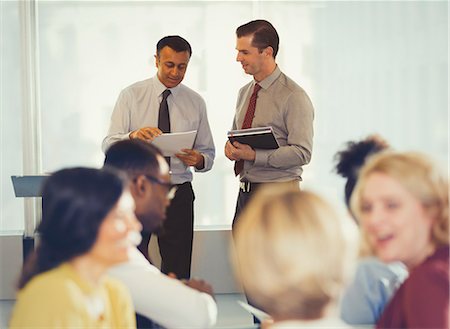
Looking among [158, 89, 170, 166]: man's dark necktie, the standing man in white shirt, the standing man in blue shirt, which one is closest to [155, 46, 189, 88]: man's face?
the standing man in white shirt

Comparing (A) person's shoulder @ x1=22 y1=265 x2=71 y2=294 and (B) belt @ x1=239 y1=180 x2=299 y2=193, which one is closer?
(A) person's shoulder @ x1=22 y1=265 x2=71 y2=294

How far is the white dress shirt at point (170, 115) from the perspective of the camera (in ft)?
16.4

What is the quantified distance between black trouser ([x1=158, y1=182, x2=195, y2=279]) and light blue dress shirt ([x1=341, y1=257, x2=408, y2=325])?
2.69m

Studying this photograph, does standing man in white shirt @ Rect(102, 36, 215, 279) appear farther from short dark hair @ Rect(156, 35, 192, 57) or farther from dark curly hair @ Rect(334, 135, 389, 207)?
dark curly hair @ Rect(334, 135, 389, 207)

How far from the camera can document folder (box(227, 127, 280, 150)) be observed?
4602mm

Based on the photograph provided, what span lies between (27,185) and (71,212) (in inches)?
126

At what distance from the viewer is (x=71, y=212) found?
2.00 metres

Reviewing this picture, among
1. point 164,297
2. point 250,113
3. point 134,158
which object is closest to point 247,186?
point 250,113

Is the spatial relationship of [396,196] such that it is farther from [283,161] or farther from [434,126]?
[434,126]

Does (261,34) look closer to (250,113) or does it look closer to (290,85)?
(290,85)

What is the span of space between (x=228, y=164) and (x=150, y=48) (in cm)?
95

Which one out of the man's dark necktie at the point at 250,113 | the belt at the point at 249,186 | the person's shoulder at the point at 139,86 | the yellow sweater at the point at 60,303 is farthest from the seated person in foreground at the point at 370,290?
the person's shoulder at the point at 139,86

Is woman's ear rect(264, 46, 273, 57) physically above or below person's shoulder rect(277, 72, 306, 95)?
above

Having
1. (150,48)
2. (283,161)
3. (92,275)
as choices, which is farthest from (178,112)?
(92,275)
